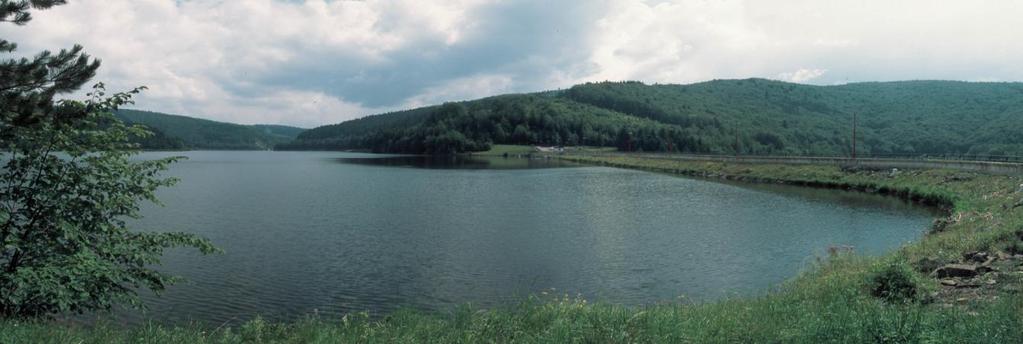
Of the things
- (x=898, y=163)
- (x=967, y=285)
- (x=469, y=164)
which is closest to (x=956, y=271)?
(x=967, y=285)

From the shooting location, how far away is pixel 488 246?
96.0 feet

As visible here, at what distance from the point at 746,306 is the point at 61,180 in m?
14.9

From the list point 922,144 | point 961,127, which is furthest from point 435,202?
point 961,127

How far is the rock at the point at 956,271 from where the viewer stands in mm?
14453

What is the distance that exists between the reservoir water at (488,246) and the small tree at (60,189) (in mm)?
5185

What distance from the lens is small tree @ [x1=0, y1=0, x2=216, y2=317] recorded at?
1142 cm

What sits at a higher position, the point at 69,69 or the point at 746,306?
the point at 69,69

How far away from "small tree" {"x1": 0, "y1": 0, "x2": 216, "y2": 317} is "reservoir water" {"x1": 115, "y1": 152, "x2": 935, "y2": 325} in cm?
519

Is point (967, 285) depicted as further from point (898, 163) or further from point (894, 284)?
point (898, 163)

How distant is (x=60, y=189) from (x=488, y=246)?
1892cm

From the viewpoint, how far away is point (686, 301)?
19.1 metres

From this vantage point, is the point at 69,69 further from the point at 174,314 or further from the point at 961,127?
the point at 961,127

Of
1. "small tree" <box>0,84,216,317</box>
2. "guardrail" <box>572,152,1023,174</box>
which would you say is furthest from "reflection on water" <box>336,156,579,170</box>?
"small tree" <box>0,84,216,317</box>

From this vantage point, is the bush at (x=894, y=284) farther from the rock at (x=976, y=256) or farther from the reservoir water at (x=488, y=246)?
the reservoir water at (x=488, y=246)
